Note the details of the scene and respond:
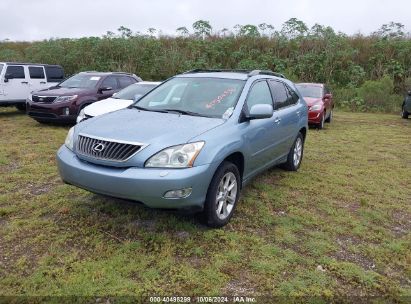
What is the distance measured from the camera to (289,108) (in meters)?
6.00

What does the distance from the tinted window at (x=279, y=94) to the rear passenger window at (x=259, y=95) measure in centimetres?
17

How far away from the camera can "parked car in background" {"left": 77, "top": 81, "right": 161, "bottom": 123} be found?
878 centimetres

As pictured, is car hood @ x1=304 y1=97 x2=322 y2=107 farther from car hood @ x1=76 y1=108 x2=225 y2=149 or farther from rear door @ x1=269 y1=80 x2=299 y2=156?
car hood @ x1=76 y1=108 x2=225 y2=149

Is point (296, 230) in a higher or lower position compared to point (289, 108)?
lower

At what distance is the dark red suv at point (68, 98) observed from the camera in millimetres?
10078

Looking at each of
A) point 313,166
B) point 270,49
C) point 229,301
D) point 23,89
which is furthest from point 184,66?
point 229,301

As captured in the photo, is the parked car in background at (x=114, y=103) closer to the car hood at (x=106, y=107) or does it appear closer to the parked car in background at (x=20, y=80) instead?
the car hood at (x=106, y=107)

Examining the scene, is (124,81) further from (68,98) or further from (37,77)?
(37,77)

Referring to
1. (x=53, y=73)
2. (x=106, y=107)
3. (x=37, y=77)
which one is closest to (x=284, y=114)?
(x=106, y=107)

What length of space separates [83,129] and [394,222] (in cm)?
374

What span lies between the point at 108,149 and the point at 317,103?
30.6 ft

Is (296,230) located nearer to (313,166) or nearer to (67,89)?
(313,166)

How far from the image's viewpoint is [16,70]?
12.5 meters

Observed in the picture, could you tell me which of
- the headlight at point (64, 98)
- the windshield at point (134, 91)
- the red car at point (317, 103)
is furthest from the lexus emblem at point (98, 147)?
the red car at point (317, 103)
